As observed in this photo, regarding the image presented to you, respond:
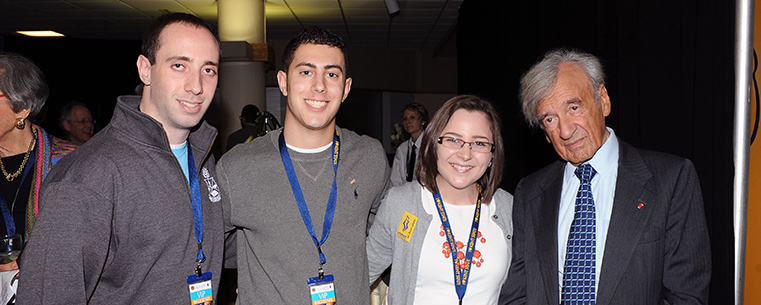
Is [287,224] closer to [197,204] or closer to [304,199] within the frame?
[304,199]

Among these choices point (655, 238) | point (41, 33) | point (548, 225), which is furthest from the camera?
point (41, 33)

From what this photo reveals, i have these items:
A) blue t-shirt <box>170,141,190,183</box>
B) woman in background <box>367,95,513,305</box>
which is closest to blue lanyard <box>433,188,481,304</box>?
woman in background <box>367,95,513,305</box>

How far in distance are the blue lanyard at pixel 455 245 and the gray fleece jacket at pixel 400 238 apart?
0.16 ft

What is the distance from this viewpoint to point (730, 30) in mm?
1941

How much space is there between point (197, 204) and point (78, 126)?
3831 millimetres

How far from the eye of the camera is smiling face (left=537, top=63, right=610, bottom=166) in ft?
6.31

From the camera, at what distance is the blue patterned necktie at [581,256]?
6.00 feet

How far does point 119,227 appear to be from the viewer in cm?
162

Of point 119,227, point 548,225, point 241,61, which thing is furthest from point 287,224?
point 241,61

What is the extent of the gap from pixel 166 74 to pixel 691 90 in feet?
7.22

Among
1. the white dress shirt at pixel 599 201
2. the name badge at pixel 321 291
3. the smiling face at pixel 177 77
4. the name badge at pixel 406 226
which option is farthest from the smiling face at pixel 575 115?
the smiling face at pixel 177 77

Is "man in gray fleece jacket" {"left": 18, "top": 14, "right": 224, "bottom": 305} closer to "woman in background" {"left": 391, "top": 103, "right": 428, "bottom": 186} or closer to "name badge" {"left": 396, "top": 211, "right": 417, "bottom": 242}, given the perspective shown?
"name badge" {"left": 396, "top": 211, "right": 417, "bottom": 242}

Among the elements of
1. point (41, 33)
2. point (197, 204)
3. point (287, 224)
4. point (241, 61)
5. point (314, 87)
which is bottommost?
point (287, 224)

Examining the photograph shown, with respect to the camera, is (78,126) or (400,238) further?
(78,126)
